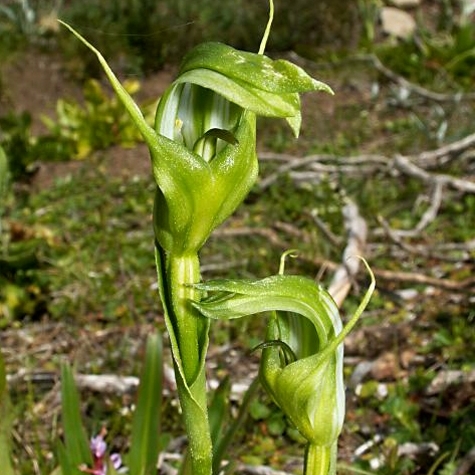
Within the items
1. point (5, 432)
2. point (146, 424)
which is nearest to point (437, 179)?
point (146, 424)

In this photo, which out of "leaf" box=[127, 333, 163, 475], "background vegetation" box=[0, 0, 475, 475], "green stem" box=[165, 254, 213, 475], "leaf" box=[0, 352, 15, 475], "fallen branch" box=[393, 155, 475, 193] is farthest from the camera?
"fallen branch" box=[393, 155, 475, 193]

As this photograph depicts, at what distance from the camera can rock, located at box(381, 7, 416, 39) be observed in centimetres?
712

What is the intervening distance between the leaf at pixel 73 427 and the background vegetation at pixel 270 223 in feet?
0.93

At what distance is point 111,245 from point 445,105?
257 centimetres

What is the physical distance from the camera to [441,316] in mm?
2664

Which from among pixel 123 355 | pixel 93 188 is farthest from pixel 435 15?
pixel 123 355

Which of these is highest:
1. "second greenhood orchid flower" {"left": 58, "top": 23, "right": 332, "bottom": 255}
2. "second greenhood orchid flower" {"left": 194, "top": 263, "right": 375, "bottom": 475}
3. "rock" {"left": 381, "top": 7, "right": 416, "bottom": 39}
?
"rock" {"left": 381, "top": 7, "right": 416, "bottom": 39}

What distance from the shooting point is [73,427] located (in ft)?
5.11

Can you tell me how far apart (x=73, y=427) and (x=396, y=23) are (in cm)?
638

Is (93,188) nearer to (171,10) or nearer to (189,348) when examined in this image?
(171,10)

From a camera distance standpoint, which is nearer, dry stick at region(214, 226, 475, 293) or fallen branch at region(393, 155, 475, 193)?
dry stick at region(214, 226, 475, 293)

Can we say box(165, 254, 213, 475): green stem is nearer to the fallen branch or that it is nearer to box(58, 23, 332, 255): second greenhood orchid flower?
box(58, 23, 332, 255): second greenhood orchid flower

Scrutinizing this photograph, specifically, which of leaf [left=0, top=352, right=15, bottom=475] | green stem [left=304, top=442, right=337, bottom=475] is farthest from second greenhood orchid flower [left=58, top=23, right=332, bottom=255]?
leaf [left=0, top=352, right=15, bottom=475]

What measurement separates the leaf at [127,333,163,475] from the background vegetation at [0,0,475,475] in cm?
36
